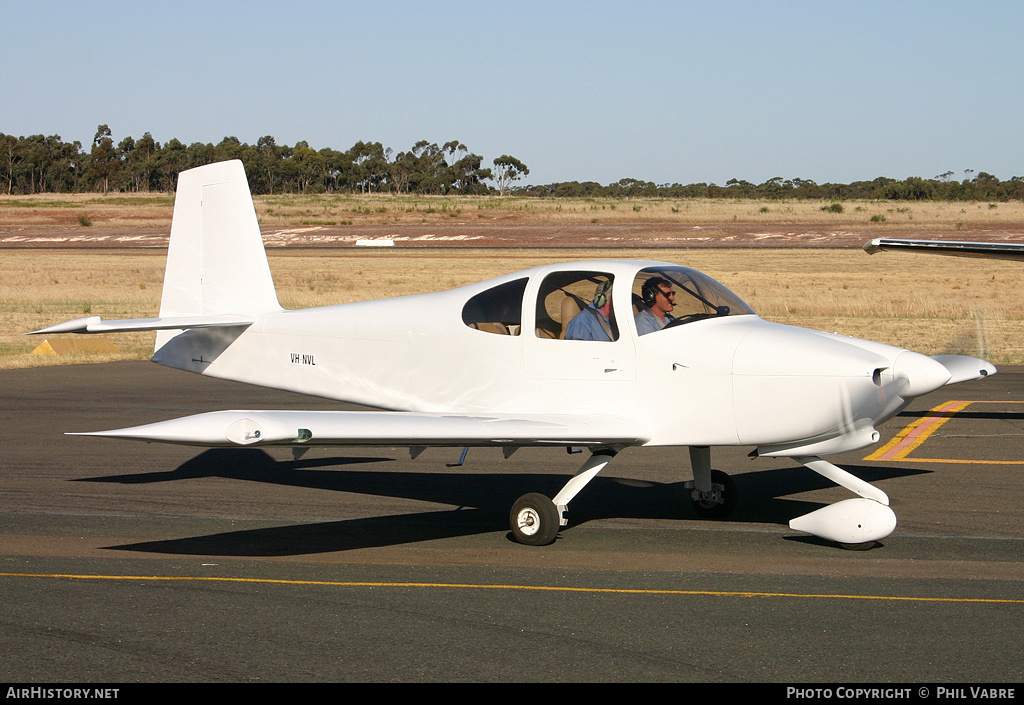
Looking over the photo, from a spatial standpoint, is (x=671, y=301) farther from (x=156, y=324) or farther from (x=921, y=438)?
(x=921, y=438)

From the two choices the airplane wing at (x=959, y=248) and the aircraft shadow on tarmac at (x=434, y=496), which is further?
the airplane wing at (x=959, y=248)

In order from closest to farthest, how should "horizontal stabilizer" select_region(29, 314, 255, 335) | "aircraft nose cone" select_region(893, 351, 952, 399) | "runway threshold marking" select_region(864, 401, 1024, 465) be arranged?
"aircraft nose cone" select_region(893, 351, 952, 399) → "horizontal stabilizer" select_region(29, 314, 255, 335) → "runway threshold marking" select_region(864, 401, 1024, 465)

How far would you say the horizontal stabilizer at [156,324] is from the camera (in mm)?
8727

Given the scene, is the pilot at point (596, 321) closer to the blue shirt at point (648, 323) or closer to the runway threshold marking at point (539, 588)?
the blue shirt at point (648, 323)

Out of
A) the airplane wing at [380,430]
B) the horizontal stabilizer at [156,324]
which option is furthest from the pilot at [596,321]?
the horizontal stabilizer at [156,324]

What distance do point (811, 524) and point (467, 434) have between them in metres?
2.57

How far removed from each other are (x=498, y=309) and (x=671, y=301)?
1.42 m

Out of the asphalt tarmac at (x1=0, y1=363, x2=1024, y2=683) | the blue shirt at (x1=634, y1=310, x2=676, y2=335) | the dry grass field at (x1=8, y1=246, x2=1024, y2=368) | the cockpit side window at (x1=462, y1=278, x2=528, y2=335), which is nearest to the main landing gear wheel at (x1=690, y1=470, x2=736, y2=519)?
the asphalt tarmac at (x1=0, y1=363, x2=1024, y2=683)

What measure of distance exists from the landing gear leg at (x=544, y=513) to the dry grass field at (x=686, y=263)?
1106cm

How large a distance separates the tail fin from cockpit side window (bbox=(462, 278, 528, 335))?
8.90ft

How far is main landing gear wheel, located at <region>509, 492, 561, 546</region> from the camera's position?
24.7ft

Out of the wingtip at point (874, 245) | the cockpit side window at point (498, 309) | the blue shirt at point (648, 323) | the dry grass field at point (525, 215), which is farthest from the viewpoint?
the dry grass field at point (525, 215)

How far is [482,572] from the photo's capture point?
22.5 feet

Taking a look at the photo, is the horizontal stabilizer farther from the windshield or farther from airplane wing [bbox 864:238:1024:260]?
airplane wing [bbox 864:238:1024:260]
